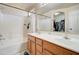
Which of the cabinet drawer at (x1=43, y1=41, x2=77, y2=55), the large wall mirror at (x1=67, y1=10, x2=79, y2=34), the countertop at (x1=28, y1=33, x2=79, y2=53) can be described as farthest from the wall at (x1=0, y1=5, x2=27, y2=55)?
the large wall mirror at (x1=67, y1=10, x2=79, y2=34)

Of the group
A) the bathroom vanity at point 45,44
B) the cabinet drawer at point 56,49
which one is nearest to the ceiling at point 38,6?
the bathroom vanity at point 45,44

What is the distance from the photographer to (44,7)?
1.24 m

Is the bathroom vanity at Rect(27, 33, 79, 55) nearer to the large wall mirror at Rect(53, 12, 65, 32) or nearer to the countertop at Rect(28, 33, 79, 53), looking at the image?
the countertop at Rect(28, 33, 79, 53)

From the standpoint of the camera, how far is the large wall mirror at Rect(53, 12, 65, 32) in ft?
4.07

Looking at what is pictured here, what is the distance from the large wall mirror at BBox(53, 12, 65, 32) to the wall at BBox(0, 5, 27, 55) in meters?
0.43

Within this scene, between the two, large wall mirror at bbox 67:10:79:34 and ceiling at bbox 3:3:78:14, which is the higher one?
ceiling at bbox 3:3:78:14

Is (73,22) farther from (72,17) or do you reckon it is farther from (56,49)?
(56,49)

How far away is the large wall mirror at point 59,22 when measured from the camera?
48.9 inches

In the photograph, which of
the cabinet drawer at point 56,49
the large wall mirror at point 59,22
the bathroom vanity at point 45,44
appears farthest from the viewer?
Result: the large wall mirror at point 59,22

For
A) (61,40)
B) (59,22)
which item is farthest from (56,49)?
(59,22)

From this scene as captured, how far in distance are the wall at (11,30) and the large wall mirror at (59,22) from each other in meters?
0.43

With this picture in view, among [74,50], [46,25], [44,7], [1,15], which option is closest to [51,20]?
[46,25]

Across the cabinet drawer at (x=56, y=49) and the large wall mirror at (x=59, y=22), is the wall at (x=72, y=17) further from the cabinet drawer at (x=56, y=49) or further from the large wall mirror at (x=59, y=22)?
the cabinet drawer at (x=56, y=49)

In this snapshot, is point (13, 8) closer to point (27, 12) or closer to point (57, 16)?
point (27, 12)
